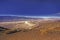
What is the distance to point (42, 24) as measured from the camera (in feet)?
5.78

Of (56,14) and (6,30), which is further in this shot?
(56,14)

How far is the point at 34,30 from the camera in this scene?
167 cm

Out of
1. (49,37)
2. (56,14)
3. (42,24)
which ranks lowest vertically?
(49,37)

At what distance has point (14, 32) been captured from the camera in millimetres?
1638

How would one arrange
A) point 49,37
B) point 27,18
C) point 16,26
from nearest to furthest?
point 49,37
point 16,26
point 27,18

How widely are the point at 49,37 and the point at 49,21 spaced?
1.14 feet

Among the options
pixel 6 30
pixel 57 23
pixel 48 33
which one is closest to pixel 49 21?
pixel 57 23

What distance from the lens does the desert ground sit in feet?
5.01

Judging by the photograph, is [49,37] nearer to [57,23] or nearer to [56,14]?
[57,23]

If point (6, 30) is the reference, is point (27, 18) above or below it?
above

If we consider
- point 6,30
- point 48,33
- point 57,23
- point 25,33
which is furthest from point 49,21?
point 6,30

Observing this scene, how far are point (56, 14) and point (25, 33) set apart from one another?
20.5 inches

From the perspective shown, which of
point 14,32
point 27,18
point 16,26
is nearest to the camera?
point 14,32

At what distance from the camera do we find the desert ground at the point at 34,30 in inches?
60.1
